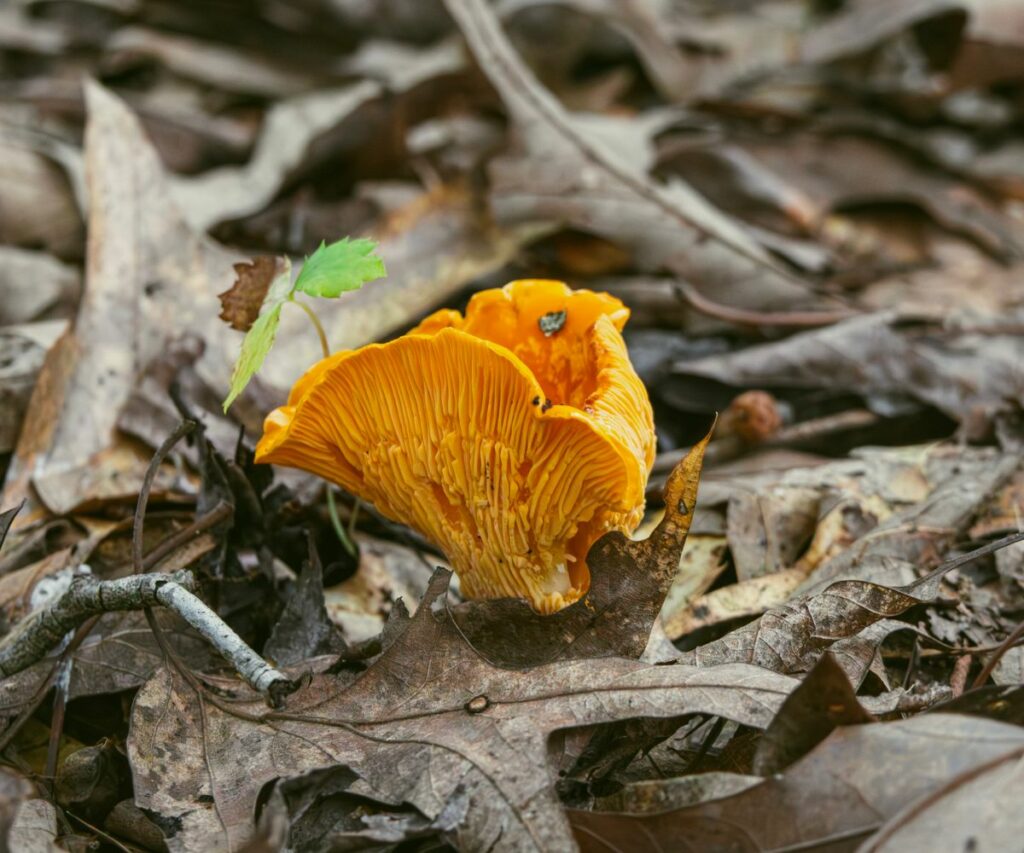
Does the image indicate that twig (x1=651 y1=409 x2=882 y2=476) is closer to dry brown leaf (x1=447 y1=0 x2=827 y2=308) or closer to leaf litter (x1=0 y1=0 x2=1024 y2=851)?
leaf litter (x1=0 y1=0 x2=1024 y2=851)

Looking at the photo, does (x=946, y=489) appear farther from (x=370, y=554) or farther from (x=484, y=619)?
(x=370, y=554)

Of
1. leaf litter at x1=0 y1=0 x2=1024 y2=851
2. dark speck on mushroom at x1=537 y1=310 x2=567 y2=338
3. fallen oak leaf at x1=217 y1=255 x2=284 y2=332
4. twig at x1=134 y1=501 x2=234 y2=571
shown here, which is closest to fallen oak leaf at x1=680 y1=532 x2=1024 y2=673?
leaf litter at x1=0 y1=0 x2=1024 y2=851

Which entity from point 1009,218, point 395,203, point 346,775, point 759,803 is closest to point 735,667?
point 759,803

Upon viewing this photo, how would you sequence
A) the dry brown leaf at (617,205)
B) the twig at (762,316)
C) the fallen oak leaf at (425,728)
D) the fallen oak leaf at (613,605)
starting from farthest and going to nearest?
the dry brown leaf at (617,205)
the twig at (762,316)
the fallen oak leaf at (613,605)
the fallen oak leaf at (425,728)

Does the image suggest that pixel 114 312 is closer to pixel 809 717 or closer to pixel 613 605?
pixel 613 605

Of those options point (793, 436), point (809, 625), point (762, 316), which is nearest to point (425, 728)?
point (809, 625)

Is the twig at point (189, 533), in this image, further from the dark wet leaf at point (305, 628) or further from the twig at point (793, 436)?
the twig at point (793, 436)

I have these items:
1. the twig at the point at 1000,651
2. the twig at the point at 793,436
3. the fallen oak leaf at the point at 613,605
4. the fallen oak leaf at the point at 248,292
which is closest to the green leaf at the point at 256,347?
the fallen oak leaf at the point at 248,292
